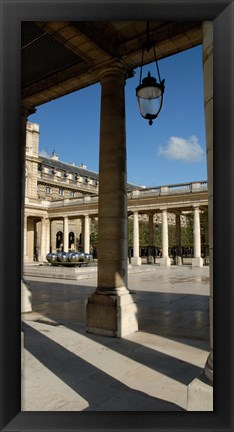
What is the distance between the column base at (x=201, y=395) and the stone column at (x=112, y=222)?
5.04m

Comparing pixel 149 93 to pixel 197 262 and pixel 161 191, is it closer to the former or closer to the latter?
pixel 197 262

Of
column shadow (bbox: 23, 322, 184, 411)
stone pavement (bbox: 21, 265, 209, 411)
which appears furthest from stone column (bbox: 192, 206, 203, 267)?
column shadow (bbox: 23, 322, 184, 411)

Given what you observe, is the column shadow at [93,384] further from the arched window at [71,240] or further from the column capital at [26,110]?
the arched window at [71,240]

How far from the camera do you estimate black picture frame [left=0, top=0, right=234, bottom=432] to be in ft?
6.84

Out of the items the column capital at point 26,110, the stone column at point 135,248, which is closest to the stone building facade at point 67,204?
the stone column at point 135,248

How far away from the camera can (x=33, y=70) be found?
30.5 feet

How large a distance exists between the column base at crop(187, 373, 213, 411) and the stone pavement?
1517 millimetres

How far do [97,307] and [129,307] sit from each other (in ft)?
2.64

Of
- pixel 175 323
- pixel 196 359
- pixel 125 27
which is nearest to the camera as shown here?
pixel 196 359

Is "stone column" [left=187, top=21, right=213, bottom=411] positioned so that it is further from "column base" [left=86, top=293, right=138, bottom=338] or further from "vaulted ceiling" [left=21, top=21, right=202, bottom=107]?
"column base" [left=86, top=293, right=138, bottom=338]

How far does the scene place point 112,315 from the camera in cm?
785
